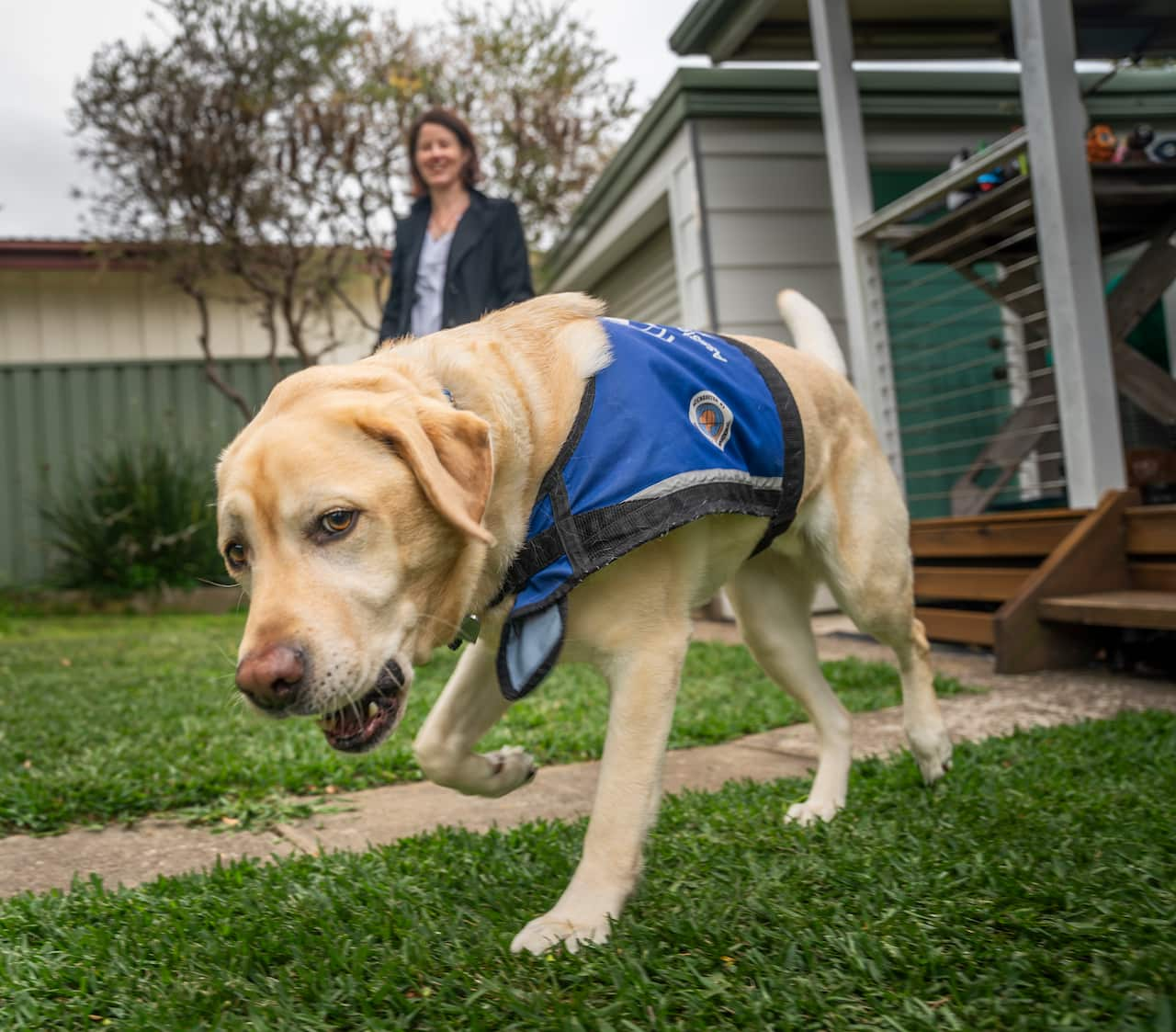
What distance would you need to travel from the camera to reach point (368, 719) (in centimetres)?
190

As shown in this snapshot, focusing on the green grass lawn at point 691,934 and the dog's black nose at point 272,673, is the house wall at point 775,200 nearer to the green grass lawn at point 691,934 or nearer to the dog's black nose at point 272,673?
the green grass lawn at point 691,934

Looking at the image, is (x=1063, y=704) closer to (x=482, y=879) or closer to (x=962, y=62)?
(x=482, y=879)

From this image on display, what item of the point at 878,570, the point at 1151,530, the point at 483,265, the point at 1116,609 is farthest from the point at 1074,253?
the point at 878,570

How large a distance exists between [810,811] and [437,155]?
3.43 m

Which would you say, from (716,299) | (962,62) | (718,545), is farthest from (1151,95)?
(718,545)

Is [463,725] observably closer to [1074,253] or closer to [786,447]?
[786,447]

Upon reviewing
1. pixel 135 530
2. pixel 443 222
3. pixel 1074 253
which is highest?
pixel 443 222

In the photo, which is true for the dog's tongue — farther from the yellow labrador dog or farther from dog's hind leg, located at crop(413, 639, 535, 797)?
dog's hind leg, located at crop(413, 639, 535, 797)

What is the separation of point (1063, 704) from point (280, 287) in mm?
10187

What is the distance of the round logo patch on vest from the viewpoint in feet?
7.39

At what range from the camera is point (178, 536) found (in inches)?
421

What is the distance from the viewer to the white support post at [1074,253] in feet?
16.3

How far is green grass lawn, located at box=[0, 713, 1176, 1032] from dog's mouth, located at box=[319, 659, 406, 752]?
392mm

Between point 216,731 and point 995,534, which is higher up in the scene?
point 995,534
